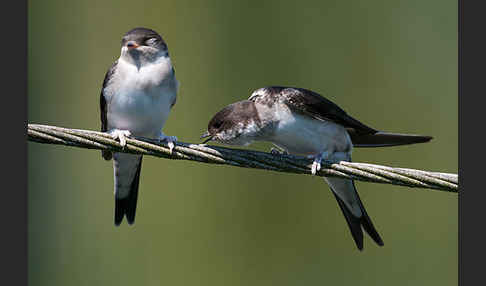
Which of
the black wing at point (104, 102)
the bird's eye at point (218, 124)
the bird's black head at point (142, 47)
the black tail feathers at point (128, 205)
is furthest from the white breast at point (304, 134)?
the black tail feathers at point (128, 205)

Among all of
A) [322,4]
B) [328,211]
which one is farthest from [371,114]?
[322,4]

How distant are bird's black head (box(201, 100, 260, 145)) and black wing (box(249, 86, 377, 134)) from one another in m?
0.12

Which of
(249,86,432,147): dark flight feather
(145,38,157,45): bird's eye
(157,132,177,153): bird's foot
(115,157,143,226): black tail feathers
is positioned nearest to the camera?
(157,132,177,153): bird's foot

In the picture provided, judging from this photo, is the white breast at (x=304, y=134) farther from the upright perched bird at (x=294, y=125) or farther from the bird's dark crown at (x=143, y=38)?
the bird's dark crown at (x=143, y=38)

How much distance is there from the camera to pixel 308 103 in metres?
3.67

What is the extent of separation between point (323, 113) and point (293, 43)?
4131 mm

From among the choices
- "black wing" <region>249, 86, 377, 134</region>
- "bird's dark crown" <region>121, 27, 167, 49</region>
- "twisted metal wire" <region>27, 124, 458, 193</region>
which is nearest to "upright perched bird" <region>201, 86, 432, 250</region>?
"black wing" <region>249, 86, 377, 134</region>

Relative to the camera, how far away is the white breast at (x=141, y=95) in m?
3.62

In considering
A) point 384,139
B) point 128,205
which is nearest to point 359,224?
point 384,139

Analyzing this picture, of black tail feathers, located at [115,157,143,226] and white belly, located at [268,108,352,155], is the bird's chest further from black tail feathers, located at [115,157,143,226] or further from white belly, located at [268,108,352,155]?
black tail feathers, located at [115,157,143,226]

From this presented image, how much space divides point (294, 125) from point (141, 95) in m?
0.94

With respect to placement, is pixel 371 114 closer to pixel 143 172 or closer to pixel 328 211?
pixel 328 211

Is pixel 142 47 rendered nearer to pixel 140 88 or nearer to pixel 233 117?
pixel 140 88

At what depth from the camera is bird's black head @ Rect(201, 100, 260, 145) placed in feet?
12.2
